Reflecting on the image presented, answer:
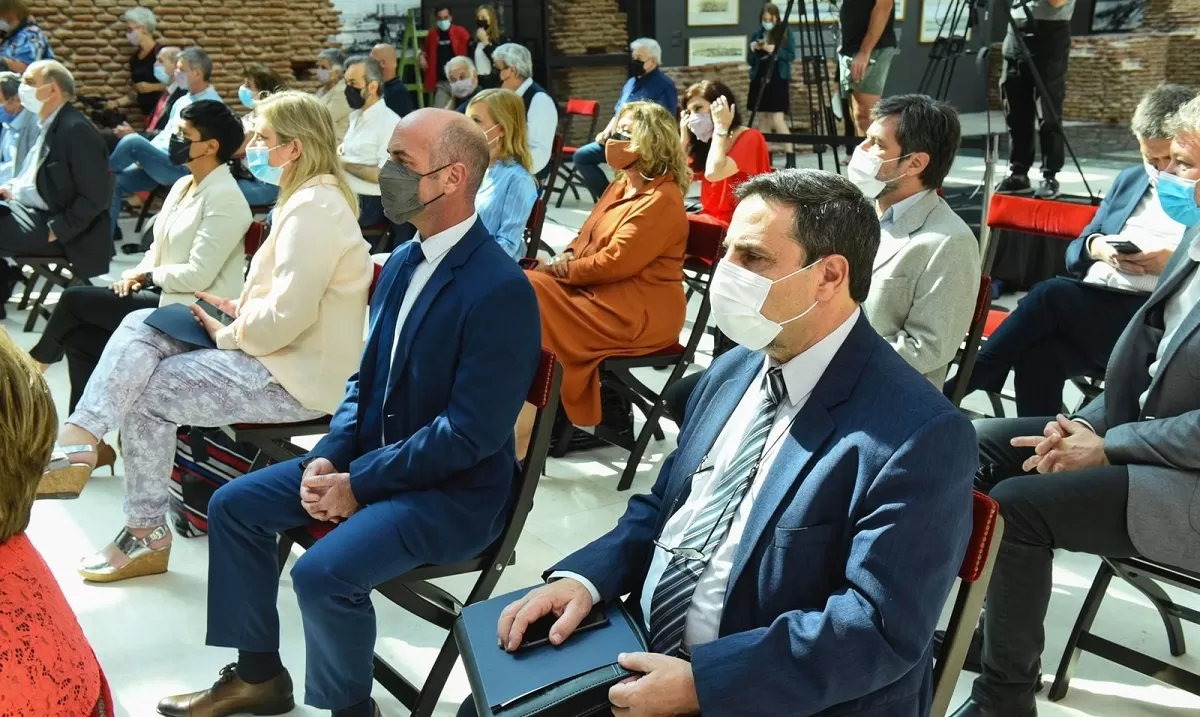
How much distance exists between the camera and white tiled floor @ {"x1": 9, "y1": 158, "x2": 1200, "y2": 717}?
8.92ft

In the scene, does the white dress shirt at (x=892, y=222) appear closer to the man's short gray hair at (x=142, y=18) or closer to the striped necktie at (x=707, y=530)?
the striped necktie at (x=707, y=530)

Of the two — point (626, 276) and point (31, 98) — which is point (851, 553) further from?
point (31, 98)

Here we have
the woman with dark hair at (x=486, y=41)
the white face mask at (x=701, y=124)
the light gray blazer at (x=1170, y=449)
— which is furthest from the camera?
the woman with dark hair at (x=486, y=41)

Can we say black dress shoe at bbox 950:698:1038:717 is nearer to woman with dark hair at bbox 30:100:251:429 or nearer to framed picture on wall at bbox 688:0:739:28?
woman with dark hair at bbox 30:100:251:429

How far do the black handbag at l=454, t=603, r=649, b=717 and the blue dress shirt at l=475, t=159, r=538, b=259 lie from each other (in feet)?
10.7

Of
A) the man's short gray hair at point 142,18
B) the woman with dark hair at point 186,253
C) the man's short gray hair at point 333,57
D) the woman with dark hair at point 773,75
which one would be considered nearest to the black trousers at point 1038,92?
the woman with dark hair at point 773,75

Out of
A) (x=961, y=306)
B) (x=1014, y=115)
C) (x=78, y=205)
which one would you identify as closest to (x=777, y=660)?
(x=961, y=306)

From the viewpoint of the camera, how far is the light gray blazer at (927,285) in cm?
296

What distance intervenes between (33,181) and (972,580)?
18.1 feet

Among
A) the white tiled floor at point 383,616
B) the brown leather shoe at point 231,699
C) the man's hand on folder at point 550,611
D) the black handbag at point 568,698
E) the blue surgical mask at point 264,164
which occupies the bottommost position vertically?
the white tiled floor at point 383,616

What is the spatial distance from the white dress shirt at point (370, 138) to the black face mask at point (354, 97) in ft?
1.84

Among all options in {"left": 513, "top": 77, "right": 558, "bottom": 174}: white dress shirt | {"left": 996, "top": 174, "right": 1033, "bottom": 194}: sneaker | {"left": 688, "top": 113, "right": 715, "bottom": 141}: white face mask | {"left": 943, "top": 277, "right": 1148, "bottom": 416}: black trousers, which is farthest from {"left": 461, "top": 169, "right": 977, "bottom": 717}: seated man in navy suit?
{"left": 996, "top": 174, "right": 1033, "bottom": 194}: sneaker

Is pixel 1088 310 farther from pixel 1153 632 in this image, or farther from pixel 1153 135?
pixel 1153 632

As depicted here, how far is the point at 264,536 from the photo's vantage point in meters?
2.57
